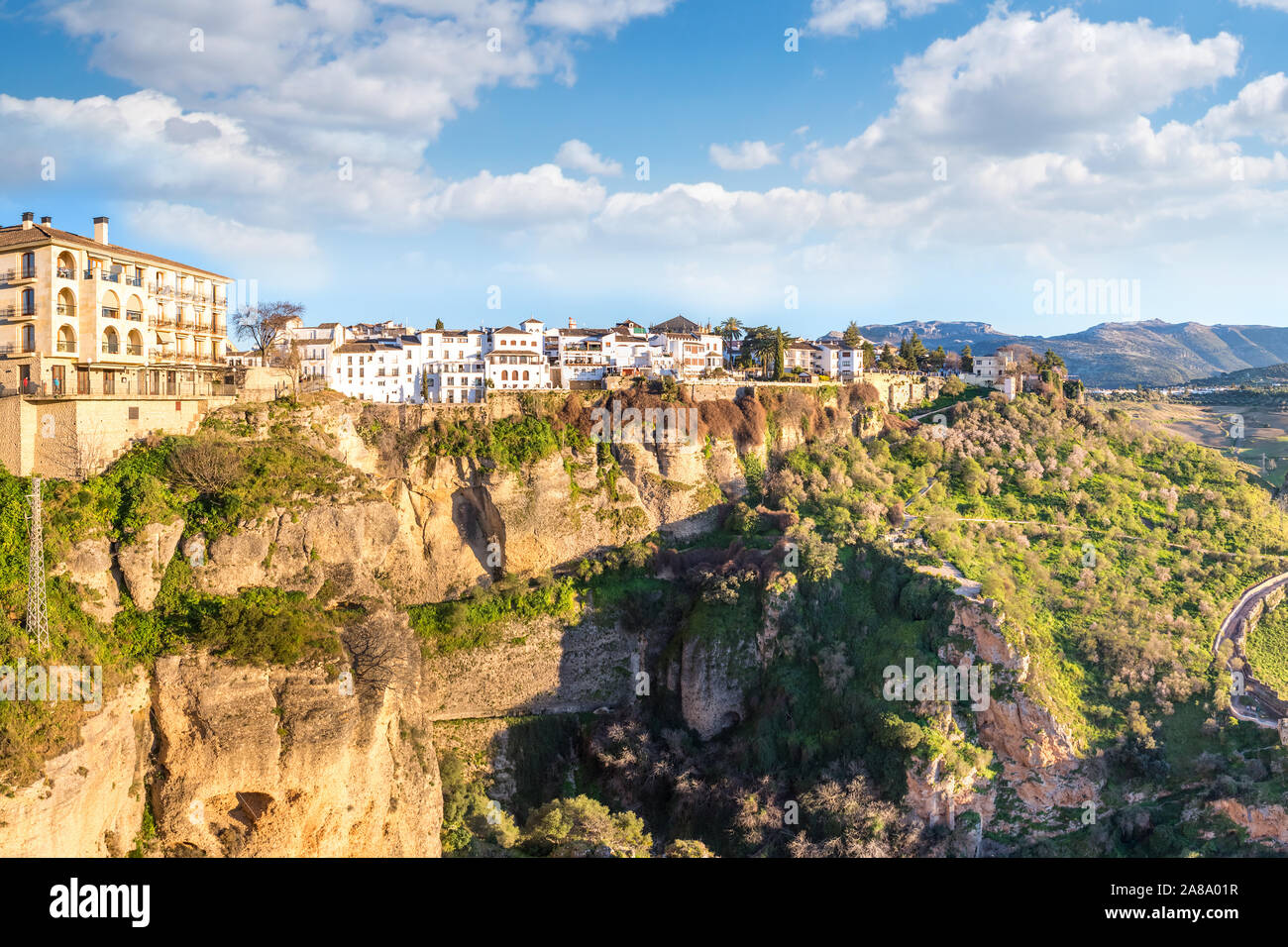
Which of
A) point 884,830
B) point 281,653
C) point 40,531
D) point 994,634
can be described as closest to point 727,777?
point 884,830

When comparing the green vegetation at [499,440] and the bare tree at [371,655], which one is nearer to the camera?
the bare tree at [371,655]

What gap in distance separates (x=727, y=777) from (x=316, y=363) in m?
31.4

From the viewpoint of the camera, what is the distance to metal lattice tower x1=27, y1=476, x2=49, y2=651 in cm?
2397

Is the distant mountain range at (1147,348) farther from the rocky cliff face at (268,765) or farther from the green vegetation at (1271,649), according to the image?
the rocky cliff face at (268,765)

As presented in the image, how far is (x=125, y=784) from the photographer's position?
81.5 feet

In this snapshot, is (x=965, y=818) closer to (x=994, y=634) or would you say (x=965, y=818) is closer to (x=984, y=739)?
(x=984, y=739)

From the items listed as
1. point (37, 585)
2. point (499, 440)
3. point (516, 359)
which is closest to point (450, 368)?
point (516, 359)

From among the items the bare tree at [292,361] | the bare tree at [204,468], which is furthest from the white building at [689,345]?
the bare tree at [204,468]

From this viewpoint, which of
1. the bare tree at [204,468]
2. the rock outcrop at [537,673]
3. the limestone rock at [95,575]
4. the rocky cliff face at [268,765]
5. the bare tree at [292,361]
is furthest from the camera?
the bare tree at [292,361]

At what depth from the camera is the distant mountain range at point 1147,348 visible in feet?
424

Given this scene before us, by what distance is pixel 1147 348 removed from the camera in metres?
150

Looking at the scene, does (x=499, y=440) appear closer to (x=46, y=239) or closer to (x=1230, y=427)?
(x=46, y=239)

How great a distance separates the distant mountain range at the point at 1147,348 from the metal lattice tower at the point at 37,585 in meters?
113

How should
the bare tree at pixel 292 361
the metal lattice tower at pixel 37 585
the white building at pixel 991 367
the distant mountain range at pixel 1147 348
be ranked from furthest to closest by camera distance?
the distant mountain range at pixel 1147 348, the white building at pixel 991 367, the bare tree at pixel 292 361, the metal lattice tower at pixel 37 585
